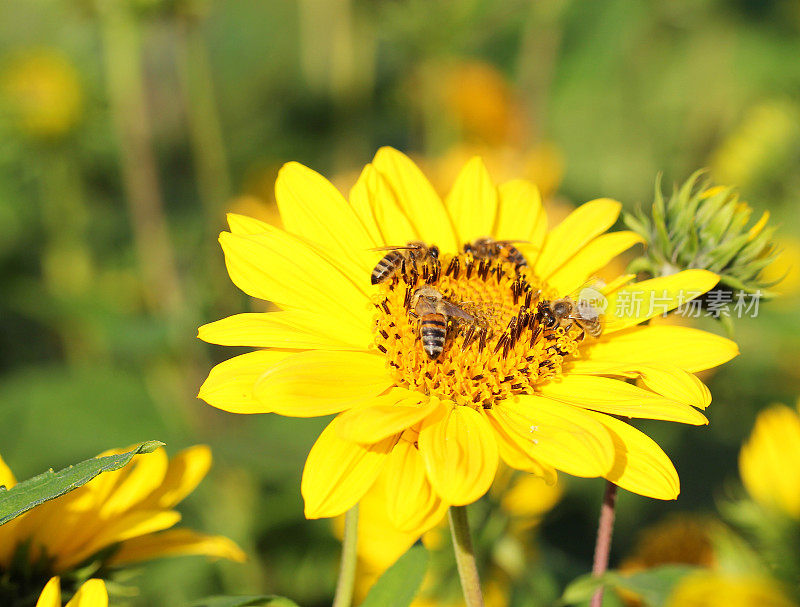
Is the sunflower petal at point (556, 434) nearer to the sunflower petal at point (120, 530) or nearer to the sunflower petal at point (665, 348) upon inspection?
the sunflower petal at point (665, 348)

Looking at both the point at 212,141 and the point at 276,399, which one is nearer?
the point at 276,399

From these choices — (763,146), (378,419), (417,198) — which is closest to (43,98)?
(417,198)

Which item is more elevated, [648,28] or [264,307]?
[648,28]

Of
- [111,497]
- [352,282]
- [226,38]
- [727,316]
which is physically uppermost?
[226,38]

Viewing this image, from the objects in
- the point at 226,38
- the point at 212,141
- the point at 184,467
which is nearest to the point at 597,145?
the point at 212,141

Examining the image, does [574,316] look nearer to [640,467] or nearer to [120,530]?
[640,467]

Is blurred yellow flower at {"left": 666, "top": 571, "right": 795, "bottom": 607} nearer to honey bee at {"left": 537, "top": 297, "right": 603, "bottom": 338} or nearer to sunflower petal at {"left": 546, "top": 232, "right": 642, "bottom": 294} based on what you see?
honey bee at {"left": 537, "top": 297, "right": 603, "bottom": 338}

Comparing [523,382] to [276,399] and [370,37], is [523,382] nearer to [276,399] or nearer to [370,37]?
[276,399]
